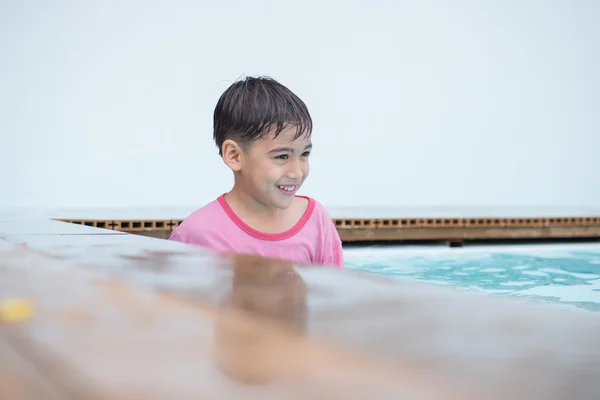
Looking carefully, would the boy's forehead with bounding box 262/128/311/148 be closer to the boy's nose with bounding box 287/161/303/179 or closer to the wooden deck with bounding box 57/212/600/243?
the boy's nose with bounding box 287/161/303/179

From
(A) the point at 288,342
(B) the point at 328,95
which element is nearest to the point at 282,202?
(A) the point at 288,342

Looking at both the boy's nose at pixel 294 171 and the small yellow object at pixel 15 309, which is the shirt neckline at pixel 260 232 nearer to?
the boy's nose at pixel 294 171

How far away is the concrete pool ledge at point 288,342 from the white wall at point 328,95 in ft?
32.6

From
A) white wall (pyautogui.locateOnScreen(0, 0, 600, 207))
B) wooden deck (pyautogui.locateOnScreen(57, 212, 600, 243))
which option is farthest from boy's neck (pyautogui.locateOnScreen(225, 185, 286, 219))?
white wall (pyautogui.locateOnScreen(0, 0, 600, 207))

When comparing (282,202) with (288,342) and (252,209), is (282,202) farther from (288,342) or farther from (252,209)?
(288,342)

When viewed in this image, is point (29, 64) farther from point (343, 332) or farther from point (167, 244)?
point (343, 332)

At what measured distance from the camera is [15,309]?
0.53m

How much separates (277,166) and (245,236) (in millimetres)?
247

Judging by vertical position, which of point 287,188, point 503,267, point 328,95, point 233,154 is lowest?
point 503,267

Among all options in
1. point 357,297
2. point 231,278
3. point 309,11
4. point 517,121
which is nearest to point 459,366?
point 357,297

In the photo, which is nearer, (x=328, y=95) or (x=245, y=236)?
(x=245, y=236)

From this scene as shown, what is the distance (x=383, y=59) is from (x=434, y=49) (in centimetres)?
94

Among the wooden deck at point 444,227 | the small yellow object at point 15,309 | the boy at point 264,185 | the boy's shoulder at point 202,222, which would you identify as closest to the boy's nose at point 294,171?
the boy at point 264,185

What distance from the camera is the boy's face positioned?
218 centimetres
